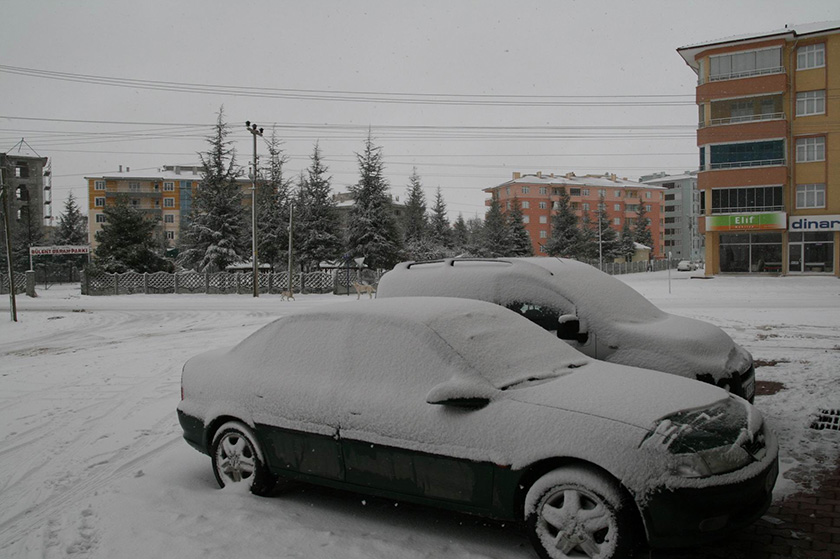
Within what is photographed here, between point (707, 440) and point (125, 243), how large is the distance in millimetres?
45664

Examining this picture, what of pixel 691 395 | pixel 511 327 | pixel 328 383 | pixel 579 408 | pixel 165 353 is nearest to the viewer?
pixel 579 408

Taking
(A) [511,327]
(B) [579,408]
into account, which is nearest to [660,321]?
(A) [511,327]

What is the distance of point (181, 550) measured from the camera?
3998mm

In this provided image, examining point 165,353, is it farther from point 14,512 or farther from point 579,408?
point 579,408

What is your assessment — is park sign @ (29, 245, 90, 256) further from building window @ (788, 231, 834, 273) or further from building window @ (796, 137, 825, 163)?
building window @ (796, 137, 825, 163)

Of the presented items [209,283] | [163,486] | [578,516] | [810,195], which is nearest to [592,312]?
[578,516]

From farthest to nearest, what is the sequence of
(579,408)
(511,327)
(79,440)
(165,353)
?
1. (165,353)
2. (79,440)
3. (511,327)
4. (579,408)

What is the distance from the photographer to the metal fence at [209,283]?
4031cm

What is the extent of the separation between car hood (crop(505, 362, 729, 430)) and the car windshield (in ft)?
0.43

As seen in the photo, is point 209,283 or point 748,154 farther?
point 748,154

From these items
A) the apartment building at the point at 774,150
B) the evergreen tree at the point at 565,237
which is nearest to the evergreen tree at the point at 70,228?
the evergreen tree at the point at 565,237

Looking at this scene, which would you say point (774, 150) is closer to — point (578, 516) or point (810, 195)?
point (810, 195)

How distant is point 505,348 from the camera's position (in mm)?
4516

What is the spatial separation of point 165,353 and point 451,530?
33.6 feet
